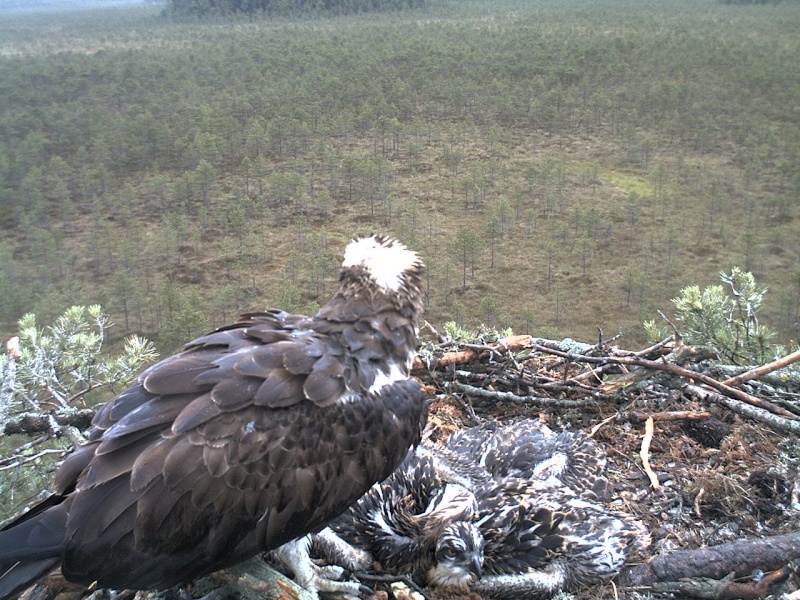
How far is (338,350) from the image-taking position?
2.87m

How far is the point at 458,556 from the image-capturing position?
3057mm

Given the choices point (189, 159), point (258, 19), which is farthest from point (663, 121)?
point (258, 19)

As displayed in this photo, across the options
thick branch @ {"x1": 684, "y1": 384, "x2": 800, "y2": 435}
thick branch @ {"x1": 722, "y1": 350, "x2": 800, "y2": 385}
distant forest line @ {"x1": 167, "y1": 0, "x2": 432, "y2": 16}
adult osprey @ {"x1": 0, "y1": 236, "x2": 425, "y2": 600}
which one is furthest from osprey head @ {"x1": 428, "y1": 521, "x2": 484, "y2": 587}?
distant forest line @ {"x1": 167, "y1": 0, "x2": 432, "y2": 16}

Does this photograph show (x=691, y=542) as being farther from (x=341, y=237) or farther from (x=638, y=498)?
(x=341, y=237)

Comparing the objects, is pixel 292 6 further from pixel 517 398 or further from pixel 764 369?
pixel 764 369

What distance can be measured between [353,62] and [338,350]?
36.6 metres

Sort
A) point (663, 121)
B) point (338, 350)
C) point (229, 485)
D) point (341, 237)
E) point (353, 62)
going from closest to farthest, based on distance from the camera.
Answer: point (229, 485), point (338, 350), point (341, 237), point (663, 121), point (353, 62)

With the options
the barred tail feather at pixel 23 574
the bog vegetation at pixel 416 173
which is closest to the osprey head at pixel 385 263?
the barred tail feather at pixel 23 574

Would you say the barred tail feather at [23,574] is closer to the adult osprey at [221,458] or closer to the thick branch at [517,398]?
the adult osprey at [221,458]

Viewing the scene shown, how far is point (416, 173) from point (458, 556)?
79.2 ft

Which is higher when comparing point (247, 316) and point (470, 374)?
point (247, 316)

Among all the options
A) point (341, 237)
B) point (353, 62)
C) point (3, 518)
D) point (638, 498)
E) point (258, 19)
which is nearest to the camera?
point (638, 498)

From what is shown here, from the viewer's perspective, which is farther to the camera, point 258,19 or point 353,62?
point 258,19

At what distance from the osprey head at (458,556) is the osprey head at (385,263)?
117 centimetres
